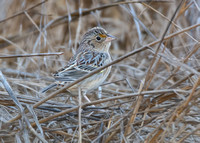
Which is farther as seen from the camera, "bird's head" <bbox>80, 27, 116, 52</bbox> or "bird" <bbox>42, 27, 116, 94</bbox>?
"bird's head" <bbox>80, 27, 116, 52</bbox>

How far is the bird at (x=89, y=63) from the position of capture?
362cm

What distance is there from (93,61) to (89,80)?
0.47 metres

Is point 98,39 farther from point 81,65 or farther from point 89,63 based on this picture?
point 81,65

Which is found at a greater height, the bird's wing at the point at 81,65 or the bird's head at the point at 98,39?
the bird's head at the point at 98,39

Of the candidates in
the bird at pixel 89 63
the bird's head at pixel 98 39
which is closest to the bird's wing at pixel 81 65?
the bird at pixel 89 63

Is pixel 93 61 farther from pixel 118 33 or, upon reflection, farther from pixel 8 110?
pixel 118 33

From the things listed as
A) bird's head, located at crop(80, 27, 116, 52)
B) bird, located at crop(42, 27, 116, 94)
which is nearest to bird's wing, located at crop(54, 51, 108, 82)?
bird, located at crop(42, 27, 116, 94)

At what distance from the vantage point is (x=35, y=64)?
474cm

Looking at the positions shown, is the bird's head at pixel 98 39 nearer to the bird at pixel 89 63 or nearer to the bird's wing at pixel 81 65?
the bird at pixel 89 63

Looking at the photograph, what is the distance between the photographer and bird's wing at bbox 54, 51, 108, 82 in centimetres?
359

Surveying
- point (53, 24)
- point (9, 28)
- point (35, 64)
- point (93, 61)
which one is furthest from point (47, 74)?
point (9, 28)

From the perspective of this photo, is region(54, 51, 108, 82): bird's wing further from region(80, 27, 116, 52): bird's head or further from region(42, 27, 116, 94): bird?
region(80, 27, 116, 52): bird's head

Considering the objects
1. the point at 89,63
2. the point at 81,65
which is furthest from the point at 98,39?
the point at 81,65

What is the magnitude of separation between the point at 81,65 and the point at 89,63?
14 centimetres
